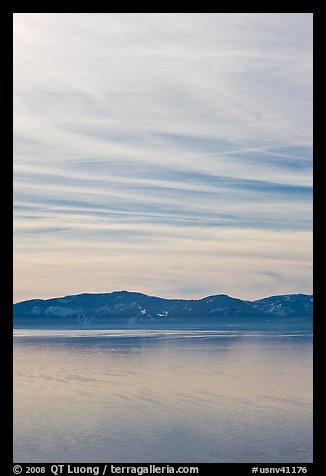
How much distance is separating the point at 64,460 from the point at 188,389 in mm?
17362

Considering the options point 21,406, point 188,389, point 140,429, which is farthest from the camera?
point 188,389

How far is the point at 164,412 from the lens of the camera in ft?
104

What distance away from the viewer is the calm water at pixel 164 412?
23.5 metres

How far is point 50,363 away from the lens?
5794 centimetres

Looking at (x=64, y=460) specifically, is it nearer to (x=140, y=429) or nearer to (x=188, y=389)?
(x=140, y=429)

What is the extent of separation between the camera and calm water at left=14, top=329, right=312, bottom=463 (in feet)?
77.0
